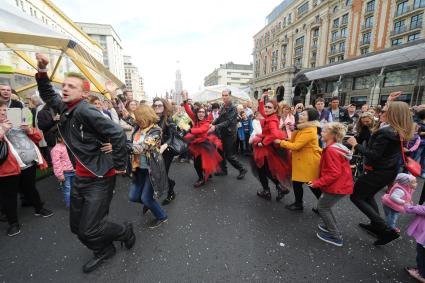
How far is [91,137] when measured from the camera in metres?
2.04

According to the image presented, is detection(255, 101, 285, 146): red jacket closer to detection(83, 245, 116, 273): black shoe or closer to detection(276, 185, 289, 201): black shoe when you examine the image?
detection(276, 185, 289, 201): black shoe

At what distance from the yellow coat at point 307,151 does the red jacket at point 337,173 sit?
1.17ft

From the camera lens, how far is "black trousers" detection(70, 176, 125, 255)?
6.72 ft

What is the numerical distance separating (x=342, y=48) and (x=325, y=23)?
6945mm

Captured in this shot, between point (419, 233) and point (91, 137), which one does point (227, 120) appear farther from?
point (419, 233)

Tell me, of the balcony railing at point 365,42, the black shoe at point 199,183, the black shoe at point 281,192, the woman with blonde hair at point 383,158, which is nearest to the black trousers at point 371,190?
the woman with blonde hair at point 383,158

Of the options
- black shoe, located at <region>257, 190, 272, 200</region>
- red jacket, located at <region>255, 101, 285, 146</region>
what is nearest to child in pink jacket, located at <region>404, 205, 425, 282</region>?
red jacket, located at <region>255, 101, 285, 146</region>

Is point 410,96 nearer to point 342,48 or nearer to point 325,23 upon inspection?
point 342,48

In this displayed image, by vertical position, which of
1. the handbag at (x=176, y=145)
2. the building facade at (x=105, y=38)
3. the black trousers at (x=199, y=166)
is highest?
the building facade at (x=105, y=38)

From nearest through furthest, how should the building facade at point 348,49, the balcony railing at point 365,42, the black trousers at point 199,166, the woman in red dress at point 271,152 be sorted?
the woman in red dress at point 271,152, the black trousers at point 199,166, the building facade at point 348,49, the balcony railing at point 365,42

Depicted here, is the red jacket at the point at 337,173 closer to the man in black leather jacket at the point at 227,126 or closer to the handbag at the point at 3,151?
the man in black leather jacket at the point at 227,126

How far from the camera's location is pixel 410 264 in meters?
2.32

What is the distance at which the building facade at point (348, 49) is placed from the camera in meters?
22.0

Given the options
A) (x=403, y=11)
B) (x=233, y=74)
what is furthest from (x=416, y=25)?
(x=233, y=74)
